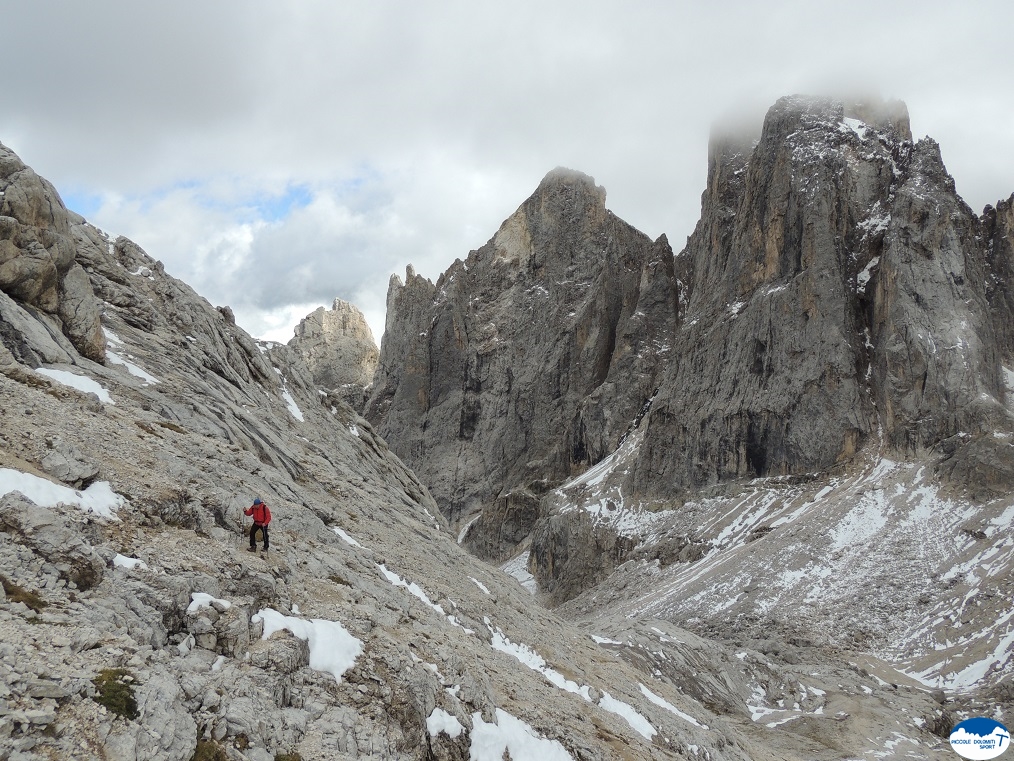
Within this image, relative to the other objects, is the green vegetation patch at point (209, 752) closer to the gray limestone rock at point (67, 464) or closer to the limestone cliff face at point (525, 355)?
the gray limestone rock at point (67, 464)

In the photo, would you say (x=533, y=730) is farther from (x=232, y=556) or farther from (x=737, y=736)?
(x=737, y=736)

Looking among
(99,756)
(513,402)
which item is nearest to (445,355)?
(513,402)

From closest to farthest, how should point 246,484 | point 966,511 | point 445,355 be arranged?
point 246,484 → point 966,511 → point 445,355

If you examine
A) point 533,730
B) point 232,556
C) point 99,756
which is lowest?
point 533,730

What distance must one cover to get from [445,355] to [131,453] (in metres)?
149

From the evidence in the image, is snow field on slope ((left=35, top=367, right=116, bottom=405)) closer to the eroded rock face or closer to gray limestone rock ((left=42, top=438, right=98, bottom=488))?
the eroded rock face

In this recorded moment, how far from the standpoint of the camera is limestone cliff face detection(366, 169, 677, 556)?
140 metres

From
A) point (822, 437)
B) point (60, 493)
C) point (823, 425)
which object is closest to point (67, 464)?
point (60, 493)

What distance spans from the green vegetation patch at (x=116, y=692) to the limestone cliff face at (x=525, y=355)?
123 meters

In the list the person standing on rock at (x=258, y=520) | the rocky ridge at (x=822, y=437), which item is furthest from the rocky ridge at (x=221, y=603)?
the rocky ridge at (x=822, y=437)

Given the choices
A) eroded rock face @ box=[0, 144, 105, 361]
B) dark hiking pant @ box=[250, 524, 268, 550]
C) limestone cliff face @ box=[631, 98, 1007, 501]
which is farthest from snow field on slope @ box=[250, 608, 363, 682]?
limestone cliff face @ box=[631, 98, 1007, 501]

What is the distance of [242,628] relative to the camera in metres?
14.7

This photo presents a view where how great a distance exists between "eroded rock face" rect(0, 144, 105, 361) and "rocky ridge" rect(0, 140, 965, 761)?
41cm

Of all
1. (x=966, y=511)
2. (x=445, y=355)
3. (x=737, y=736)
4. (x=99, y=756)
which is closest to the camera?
(x=99, y=756)
